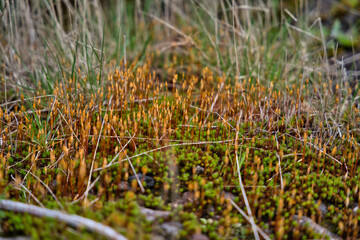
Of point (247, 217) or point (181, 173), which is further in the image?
point (181, 173)

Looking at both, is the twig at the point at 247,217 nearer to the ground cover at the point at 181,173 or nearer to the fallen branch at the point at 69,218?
the ground cover at the point at 181,173

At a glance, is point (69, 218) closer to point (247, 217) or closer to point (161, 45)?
point (247, 217)

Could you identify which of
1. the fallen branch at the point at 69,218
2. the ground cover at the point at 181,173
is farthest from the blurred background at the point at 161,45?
the fallen branch at the point at 69,218

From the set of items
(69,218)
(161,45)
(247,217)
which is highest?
(161,45)

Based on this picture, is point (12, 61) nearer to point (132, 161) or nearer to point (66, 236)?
point (132, 161)

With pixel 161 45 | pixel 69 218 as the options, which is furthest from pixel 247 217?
pixel 161 45

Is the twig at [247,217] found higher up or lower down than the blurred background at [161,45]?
lower down

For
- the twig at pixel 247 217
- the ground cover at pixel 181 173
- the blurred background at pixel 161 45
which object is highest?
the blurred background at pixel 161 45

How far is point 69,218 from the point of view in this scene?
1696 mm

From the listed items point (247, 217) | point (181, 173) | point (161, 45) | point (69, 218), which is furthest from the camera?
point (161, 45)

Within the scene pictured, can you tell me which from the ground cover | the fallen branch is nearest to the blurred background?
the ground cover

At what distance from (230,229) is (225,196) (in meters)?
0.27

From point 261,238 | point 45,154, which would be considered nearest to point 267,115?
point 261,238

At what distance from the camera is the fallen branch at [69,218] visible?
5.32ft
